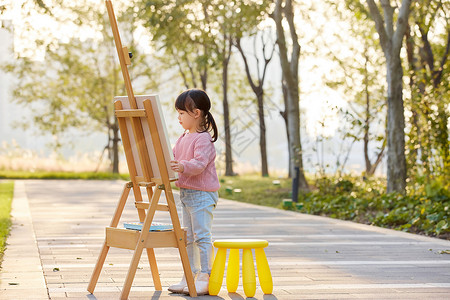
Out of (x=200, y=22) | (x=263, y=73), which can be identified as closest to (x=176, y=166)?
(x=200, y=22)

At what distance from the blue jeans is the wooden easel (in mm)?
169

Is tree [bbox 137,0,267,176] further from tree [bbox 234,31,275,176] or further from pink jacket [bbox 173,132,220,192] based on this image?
pink jacket [bbox 173,132,220,192]

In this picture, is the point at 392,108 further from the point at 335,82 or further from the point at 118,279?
the point at 335,82

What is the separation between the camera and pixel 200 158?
5414mm

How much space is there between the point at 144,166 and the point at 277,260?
243 centimetres

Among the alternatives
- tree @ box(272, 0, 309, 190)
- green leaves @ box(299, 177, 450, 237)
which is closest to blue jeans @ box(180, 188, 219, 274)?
green leaves @ box(299, 177, 450, 237)

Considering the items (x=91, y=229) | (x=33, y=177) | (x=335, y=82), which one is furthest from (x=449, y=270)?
(x=335, y=82)

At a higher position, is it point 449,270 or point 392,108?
point 392,108

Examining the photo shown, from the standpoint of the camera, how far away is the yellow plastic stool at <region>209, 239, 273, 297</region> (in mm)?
5492

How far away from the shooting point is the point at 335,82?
29281mm

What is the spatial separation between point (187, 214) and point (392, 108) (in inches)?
333

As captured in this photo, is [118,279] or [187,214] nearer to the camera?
[187,214]

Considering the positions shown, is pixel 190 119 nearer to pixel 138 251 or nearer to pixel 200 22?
pixel 138 251

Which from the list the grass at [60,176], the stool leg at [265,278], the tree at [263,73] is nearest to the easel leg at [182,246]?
the stool leg at [265,278]
